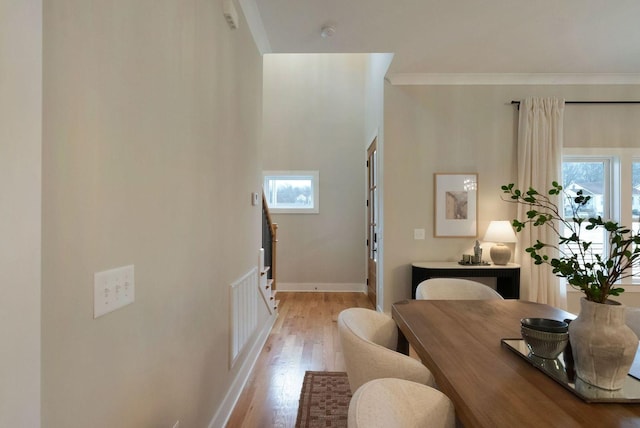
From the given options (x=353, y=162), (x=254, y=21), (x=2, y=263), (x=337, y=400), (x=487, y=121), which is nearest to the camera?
(x=2, y=263)

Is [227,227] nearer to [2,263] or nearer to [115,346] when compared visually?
[115,346]

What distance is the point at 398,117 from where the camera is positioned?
3717 millimetres

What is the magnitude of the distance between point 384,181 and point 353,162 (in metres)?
1.83

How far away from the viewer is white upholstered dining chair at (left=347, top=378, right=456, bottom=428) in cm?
80

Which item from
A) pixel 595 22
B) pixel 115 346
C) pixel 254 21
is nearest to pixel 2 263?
pixel 115 346

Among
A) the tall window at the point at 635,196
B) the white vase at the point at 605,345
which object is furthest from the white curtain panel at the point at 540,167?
the white vase at the point at 605,345

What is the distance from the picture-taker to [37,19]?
635mm

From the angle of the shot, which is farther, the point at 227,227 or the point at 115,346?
the point at 227,227

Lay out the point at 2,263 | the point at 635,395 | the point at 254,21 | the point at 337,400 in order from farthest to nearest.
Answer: the point at 254,21, the point at 337,400, the point at 635,395, the point at 2,263

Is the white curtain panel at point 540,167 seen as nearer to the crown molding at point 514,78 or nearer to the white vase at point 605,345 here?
the crown molding at point 514,78

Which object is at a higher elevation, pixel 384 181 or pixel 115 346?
pixel 384 181

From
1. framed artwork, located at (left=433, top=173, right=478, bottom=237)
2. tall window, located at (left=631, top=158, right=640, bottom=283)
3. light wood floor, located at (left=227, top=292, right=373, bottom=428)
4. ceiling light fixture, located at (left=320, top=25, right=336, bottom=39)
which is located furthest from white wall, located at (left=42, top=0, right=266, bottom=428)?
tall window, located at (left=631, top=158, right=640, bottom=283)

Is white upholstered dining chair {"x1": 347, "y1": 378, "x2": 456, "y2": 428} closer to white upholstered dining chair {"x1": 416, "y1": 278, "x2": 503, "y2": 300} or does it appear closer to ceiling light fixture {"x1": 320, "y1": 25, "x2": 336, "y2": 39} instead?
white upholstered dining chair {"x1": 416, "y1": 278, "x2": 503, "y2": 300}

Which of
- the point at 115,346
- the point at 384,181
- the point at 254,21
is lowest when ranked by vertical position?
the point at 115,346
